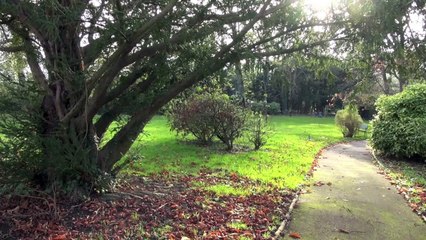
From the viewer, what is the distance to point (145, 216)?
6184 millimetres

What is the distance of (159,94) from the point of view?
24.1 ft

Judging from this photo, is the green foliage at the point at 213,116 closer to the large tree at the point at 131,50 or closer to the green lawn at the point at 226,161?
the green lawn at the point at 226,161


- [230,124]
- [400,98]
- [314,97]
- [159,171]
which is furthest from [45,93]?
[314,97]

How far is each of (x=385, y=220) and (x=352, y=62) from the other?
126 inches

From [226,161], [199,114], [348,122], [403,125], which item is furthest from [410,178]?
[348,122]

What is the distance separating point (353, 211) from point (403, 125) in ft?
27.8

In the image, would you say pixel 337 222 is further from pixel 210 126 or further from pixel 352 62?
pixel 210 126

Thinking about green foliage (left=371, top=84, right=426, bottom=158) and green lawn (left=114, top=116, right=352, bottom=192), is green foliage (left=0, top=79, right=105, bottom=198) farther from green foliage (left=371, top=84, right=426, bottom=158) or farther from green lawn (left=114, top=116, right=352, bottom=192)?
green foliage (left=371, top=84, right=426, bottom=158)

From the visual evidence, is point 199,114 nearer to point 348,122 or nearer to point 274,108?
point 348,122

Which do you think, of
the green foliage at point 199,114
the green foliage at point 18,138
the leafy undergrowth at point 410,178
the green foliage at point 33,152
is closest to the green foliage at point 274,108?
the green foliage at point 199,114

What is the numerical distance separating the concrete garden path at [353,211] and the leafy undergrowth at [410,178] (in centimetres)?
19

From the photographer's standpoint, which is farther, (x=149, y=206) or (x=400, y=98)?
(x=400, y=98)

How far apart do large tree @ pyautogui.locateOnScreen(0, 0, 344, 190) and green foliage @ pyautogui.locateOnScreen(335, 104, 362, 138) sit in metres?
18.8

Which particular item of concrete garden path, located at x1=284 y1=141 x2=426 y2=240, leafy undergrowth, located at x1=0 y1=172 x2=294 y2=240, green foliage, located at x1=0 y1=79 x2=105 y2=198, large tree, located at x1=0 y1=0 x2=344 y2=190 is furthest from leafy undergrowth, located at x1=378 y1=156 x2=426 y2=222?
green foliage, located at x1=0 y1=79 x2=105 y2=198
